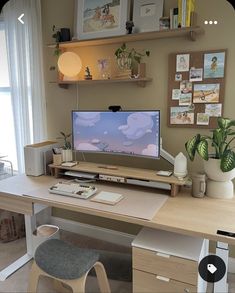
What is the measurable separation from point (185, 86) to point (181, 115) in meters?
0.21

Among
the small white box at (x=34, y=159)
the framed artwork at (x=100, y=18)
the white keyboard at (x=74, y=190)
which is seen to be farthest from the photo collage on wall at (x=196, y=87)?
the small white box at (x=34, y=159)

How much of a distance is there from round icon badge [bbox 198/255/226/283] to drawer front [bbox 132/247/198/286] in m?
0.10

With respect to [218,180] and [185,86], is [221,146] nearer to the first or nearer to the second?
[218,180]

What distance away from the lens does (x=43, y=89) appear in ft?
8.44

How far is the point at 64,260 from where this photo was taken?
1.49 metres

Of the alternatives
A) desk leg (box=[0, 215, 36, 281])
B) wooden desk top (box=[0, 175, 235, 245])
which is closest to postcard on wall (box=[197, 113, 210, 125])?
wooden desk top (box=[0, 175, 235, 245])

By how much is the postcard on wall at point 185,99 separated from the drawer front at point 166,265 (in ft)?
3.54

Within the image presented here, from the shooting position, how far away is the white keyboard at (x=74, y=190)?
1749mm

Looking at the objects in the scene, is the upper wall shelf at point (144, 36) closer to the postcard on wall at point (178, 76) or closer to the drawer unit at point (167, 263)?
the postcard on wall at point (178, 76)

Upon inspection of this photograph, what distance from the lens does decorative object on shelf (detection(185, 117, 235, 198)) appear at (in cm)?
162

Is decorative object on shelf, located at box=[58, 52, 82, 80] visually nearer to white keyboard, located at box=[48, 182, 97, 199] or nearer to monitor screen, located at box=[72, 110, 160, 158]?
monitor screen, located at box=[72, 110, 160, 158]

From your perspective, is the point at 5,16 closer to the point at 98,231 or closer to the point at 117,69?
the point at 117,69

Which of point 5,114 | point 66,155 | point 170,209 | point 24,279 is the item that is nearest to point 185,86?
point 170,209

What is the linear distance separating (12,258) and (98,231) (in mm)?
764
